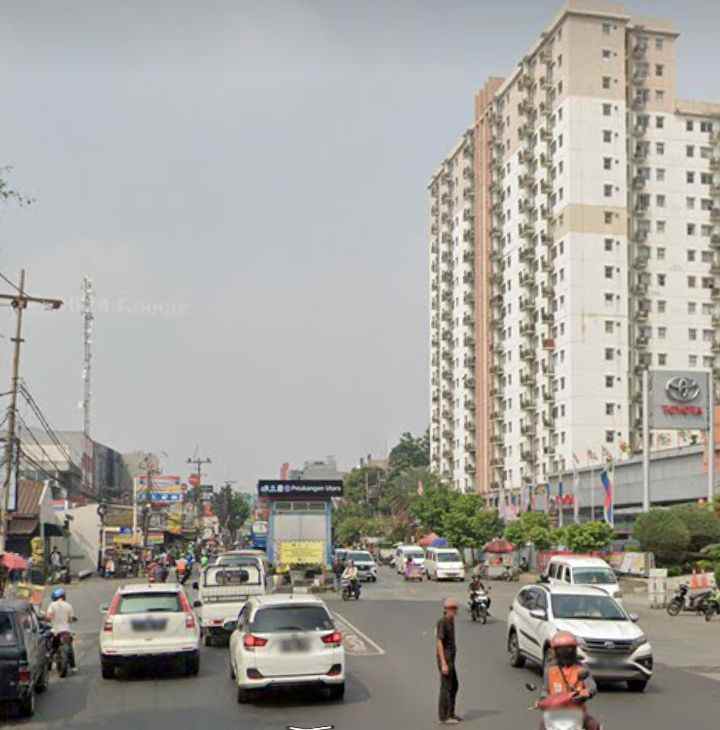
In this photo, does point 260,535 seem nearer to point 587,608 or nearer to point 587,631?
point 587,608

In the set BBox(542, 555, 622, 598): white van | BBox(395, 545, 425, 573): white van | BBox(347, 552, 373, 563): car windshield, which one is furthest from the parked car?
BBox(542, 555, 622, 598): white van

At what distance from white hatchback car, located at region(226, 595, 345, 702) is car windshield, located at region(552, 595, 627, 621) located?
4.82 metres

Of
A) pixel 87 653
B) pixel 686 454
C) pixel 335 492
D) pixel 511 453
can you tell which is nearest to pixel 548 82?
pixel 511 453

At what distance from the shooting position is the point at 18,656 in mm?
15656

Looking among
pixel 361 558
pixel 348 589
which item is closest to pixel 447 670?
pixel 348 589

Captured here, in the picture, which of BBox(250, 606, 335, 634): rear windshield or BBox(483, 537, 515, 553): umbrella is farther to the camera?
BBox(483, 537, 515, 553): umbrella

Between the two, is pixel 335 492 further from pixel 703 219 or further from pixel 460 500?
pixel 703 219

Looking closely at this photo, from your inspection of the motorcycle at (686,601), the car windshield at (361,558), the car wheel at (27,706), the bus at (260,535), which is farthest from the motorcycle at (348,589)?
the car wheel at (27,706)

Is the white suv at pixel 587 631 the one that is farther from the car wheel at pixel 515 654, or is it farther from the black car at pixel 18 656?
the black car at pixel 18 656

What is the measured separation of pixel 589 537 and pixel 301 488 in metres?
18.8

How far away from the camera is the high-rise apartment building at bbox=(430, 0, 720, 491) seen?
311 feet

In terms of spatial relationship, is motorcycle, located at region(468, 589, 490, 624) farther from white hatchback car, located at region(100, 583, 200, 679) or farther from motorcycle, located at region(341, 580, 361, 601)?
white hatchback car, located at region(100, 583, 200, 679)

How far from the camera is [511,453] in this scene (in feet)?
355

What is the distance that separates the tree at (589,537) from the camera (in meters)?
58.2
